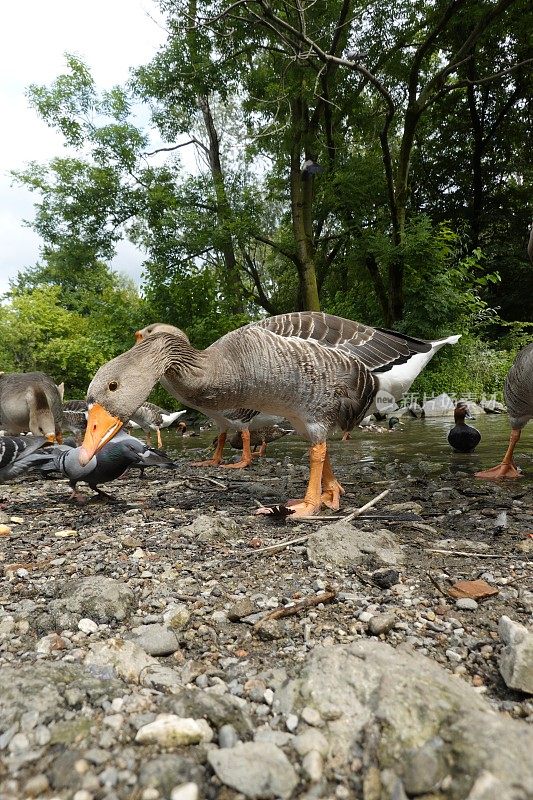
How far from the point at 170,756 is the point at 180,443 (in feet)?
36.4

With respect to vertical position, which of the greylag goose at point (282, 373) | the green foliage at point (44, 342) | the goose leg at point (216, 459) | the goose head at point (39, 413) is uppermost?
the green foliage at point (44, 342)

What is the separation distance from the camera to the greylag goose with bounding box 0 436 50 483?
5.13m

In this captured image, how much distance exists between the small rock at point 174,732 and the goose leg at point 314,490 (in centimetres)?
263

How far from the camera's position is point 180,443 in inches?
483

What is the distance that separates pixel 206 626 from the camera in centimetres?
221

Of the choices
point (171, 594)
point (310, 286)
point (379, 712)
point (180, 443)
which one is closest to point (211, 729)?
point (379, 712)

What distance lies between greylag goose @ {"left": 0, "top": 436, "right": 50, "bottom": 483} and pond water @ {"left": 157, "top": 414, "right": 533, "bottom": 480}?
413 cm

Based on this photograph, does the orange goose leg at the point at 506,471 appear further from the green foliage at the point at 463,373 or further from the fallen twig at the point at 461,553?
the green foliage at the point at 463,373

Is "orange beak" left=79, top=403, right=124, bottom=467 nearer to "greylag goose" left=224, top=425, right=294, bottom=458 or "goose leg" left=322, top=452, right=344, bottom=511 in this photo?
"goose leg" left=322, top=452, right=344, bottom=511

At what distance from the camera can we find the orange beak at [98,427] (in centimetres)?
346

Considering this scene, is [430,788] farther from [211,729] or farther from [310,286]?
[310,286]

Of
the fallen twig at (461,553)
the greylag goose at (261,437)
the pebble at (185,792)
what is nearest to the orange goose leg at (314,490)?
the fallen twig at (461,553)

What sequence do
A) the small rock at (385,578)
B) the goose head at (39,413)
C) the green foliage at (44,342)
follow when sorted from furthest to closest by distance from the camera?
1. the green foliage at (44,342)
2. the goose head at (39,413)
3. the small rock at (385,578)

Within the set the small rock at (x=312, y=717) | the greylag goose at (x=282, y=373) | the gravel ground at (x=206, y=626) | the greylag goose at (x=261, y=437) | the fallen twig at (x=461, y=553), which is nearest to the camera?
the gravel ground at (x=206, y=626)
